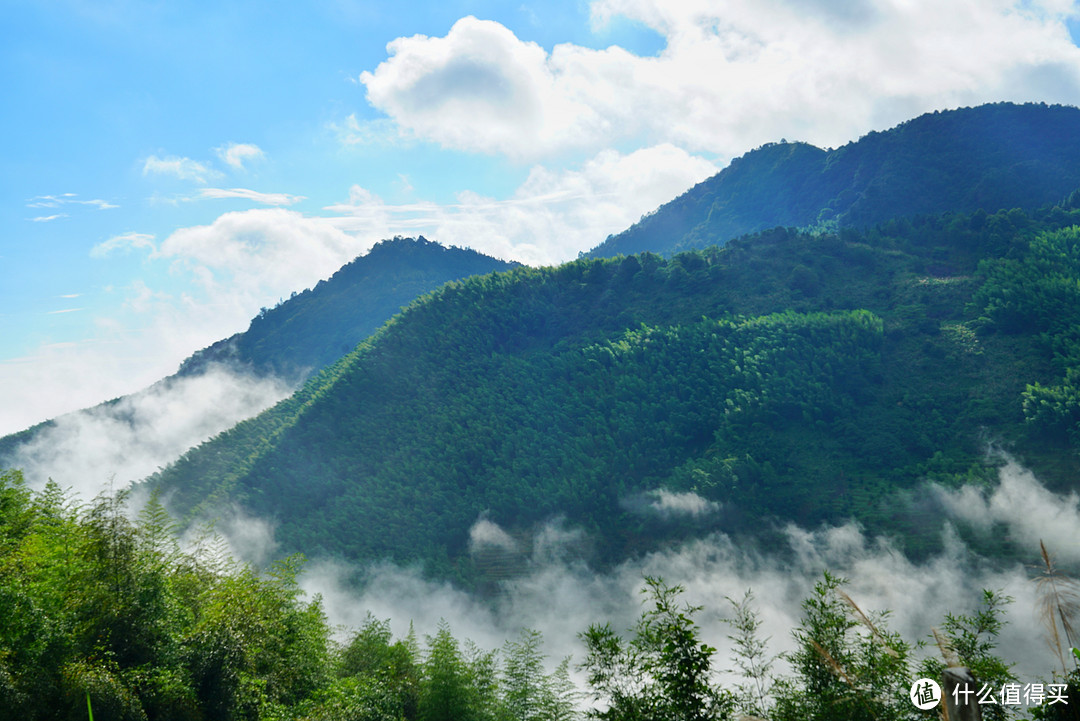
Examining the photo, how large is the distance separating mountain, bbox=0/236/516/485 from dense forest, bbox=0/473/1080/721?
339 feet

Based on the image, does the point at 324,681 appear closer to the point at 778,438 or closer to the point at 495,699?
the point at 495,699

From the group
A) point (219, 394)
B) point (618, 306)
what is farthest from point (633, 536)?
point (219, 394)

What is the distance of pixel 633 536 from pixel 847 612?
150 ft

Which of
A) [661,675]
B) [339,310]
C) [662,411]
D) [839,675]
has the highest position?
[339,310]

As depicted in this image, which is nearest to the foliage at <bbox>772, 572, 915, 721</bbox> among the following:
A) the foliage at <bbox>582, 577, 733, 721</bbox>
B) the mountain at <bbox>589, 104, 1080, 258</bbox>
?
the foliage at <bbox>582, 577, 733, 721</bbox>

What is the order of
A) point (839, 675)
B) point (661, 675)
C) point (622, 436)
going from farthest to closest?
point (622, 436) → point (661, 675) → point (839, 675)

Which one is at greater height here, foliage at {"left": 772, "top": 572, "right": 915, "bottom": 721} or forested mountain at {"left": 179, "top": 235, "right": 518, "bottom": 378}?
forested mountain at {"left": 179, "top": 235, "right": 518, "bottom": 378}

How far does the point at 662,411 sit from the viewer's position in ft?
221

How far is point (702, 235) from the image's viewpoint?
149625 mm

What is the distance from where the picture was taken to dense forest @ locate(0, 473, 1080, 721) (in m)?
11.5

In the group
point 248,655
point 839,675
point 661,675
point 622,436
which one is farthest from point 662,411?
point 839,675

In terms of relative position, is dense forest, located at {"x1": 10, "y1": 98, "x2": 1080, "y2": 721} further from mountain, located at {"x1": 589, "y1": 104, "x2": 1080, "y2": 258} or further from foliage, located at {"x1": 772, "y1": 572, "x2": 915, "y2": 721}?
mountain, located at {"x1": 589, "y1": 104, "x2": 1080, "y2": 258}

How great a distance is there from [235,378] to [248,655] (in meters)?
116

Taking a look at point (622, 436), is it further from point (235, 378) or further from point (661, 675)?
point (235, 378)
